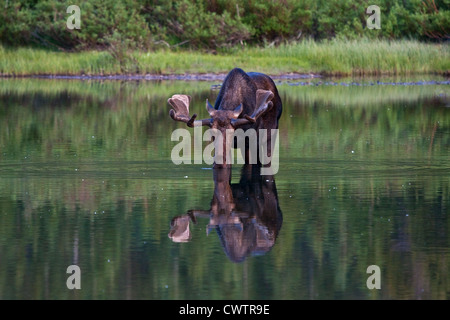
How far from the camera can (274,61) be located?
42.6 meters

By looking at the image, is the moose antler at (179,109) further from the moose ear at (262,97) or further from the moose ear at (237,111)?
the moose ear at (262,97)

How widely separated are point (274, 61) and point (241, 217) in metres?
31.6

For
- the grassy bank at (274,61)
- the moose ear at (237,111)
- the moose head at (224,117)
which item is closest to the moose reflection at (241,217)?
the moose head at (224,117)

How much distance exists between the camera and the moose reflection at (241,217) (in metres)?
9.95

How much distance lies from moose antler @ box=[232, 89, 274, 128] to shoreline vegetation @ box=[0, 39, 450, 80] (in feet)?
82.8

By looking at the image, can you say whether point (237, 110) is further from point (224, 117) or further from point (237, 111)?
point (224, 117)

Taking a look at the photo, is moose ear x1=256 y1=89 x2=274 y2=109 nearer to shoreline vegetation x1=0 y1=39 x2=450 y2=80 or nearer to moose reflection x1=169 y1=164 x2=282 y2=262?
moose reflection x1=169 y1=164 x2=282 y2=262

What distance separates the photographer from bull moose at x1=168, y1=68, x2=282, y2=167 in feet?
47.0

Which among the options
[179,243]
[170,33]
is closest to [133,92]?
[170,33]

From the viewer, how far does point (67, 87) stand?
3775cm

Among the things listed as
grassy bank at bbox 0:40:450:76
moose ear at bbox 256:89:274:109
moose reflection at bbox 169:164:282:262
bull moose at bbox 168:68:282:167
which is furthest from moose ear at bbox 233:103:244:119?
grassy bank at bbox 0:40:450:76

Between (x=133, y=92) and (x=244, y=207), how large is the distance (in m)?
23.2

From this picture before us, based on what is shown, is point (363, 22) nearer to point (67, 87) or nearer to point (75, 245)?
point (67, 87)

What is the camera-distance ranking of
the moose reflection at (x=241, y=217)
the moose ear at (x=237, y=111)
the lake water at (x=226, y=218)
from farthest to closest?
the moose ear at (x=237, y=111) → the moose reflection at (x=241, y=217) → the lake water at (x=226, y=218)
